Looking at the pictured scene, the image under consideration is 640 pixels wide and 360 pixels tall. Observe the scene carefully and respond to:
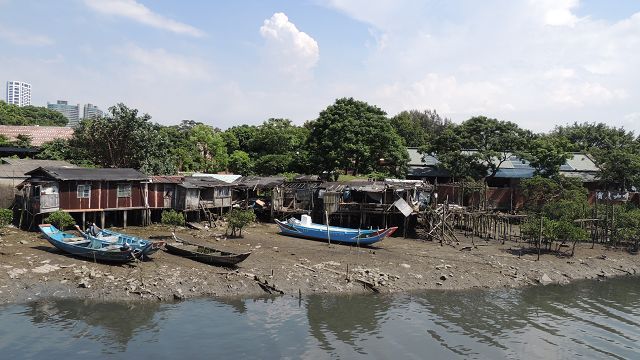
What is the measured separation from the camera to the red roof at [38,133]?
53.9m

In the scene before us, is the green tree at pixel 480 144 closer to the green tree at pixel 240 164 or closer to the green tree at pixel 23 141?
the green tree at pixel 240 164

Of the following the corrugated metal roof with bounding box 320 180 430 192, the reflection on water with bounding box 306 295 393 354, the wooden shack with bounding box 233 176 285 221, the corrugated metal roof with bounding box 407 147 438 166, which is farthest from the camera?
the corrugated metal roof with bounding box 407 147 438 166

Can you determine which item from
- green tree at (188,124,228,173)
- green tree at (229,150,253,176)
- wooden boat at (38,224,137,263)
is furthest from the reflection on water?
green tree at (188,124,228,173)

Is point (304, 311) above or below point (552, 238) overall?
below

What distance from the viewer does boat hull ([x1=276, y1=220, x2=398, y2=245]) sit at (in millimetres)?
33688

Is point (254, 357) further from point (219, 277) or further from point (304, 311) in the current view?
point (219, 277)

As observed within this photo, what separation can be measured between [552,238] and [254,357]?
2393 cm

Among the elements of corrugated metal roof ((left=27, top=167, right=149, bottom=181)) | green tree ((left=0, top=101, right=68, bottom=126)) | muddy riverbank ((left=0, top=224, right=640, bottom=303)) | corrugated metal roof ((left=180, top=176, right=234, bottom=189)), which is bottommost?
muddy riverbank ((left=0, top=224, right=640, bottom=303))

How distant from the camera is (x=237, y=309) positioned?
22703mm

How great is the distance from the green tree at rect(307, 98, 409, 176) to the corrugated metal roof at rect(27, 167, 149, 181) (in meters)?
21.3

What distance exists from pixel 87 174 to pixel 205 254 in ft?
37.5

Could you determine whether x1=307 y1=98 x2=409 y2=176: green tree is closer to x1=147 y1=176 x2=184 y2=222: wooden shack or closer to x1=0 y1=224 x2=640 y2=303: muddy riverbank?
x1=0 y1=224 x2=640 y2=303: muddy riverbank

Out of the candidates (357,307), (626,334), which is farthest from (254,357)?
(626,334)

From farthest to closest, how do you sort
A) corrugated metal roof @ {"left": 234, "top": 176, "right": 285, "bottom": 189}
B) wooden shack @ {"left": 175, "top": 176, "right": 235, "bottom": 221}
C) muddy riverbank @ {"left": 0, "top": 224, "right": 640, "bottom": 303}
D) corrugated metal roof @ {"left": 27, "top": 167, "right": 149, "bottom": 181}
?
corrugated metal roof @ {"left": 234, "top": 176, "right": 285, "bottom": 189} → wooden shack @ {"left": 175, "top": 176, "right": 235, "bottom": 221} → corrugated metal roof @ {"left": 27, "top": 167, "right": 149, "bottom": 181} → muddy riverbank @ {"left": 0, "top": 224, "right": 640, "bottom": 303}
